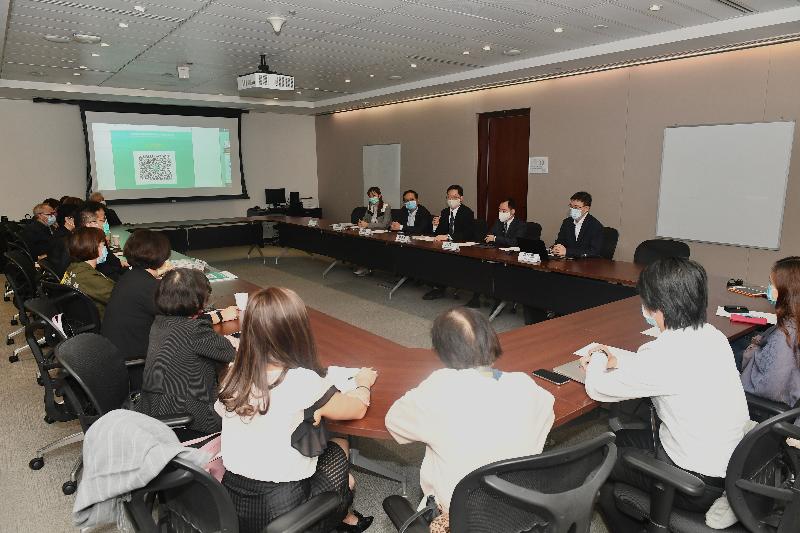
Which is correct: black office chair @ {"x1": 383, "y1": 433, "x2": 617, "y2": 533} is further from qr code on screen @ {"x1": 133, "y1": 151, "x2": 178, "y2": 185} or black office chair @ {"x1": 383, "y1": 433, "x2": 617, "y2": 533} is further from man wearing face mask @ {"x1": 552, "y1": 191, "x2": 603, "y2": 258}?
qr code on screen @ {"x1": 133, "y1": 151, "x2": 178, "y2": 185}

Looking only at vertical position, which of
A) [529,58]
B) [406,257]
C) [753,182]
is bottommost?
[406,257]

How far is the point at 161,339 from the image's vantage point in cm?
217

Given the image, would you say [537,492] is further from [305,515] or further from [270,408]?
[270,408]

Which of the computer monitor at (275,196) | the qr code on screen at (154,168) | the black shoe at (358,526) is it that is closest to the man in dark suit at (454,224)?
the black shoe at (358,526)

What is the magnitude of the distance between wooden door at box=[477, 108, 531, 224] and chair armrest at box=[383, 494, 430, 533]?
6687 mm

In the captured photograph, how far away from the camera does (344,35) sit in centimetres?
524

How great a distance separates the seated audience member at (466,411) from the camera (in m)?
1.38

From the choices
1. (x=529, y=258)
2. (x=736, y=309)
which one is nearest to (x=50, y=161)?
(x=529, y=258)

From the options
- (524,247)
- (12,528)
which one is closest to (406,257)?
(524,247)

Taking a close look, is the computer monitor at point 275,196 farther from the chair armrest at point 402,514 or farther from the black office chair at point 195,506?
the chair armrest at point 402,514

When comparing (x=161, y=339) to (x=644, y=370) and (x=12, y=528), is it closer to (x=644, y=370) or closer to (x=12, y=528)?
(x=12, y=528)

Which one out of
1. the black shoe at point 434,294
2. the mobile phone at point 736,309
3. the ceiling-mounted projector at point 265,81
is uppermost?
the ceiling-mounted projector at point 265,81

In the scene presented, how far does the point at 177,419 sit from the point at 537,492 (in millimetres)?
1491

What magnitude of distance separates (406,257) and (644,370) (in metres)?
4.60
